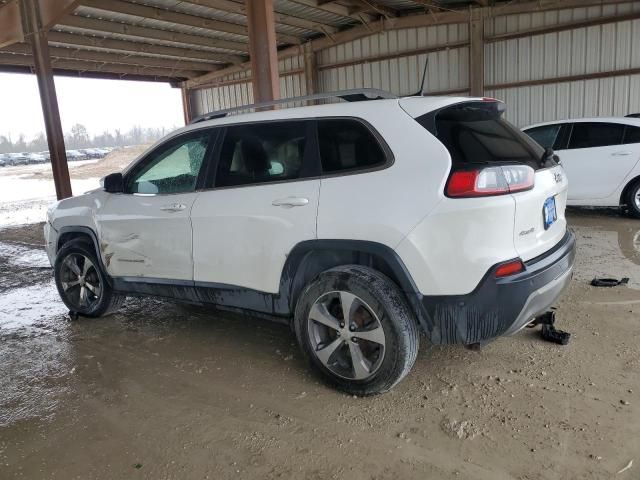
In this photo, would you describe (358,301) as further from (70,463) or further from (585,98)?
(585,98)

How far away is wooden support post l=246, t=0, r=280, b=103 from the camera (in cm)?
716

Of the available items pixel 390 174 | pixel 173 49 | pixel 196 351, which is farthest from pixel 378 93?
pixel 173 49

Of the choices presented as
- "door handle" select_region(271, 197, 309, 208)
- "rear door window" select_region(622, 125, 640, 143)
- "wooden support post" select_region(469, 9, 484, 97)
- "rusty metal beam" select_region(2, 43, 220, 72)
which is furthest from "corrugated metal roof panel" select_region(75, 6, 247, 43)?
"rear door window" select_region(622, 125, 640, 143)

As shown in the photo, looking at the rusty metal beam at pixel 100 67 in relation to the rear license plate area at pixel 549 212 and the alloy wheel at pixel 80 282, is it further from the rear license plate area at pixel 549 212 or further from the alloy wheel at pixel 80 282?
the rear license plate area at pixel 549 212

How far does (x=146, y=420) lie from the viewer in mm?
2910

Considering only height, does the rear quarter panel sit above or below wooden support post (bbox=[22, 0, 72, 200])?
below

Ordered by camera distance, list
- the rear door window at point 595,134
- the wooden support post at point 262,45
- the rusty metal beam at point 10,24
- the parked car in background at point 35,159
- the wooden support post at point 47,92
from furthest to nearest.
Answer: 1. the parked car in background at point 35,159
2. the rusty metal beam at point 10,24
3. the wooden support post at point 47,92
4. the rear door window at point 595,134
5. the wooden support post at point 262,45

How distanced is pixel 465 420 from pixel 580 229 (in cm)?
548

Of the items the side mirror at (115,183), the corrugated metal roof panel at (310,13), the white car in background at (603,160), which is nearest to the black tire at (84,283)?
the side mirror at (115,183)

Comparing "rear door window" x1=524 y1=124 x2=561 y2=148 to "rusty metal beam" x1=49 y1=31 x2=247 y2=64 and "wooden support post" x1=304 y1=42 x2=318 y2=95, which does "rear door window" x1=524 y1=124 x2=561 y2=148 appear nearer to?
"wooden support post" x1=304 y1=42 x2=318 y2=95

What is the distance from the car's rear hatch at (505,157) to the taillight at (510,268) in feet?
0.18

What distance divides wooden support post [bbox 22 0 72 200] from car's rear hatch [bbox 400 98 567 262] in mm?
9402

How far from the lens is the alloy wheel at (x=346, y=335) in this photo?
2.92 metres

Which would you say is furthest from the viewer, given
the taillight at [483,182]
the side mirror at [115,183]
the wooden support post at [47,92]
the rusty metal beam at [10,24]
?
the rusty metal beam at [10,24]
